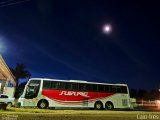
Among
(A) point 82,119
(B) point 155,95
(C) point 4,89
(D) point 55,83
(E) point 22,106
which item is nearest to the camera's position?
(A) point 82,119

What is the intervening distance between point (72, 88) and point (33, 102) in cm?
411

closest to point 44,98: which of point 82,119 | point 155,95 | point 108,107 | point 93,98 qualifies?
point 93,98

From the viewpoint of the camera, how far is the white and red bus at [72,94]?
21.1 meters

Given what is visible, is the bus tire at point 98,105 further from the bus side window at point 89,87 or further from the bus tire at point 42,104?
the bus tire at point 42,104

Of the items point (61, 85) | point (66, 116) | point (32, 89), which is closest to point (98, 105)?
point (61, 85)

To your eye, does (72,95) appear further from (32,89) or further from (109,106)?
(109,106)

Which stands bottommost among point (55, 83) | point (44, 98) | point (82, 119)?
point (82, 119)

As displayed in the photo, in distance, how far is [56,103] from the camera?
21.9 metres

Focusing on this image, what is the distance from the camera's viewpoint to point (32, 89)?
69.3 ft

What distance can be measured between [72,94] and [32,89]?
395cm

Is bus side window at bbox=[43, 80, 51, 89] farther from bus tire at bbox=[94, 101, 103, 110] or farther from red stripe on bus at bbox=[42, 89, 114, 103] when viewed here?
bus tire at bbox=[94, 101, 103, 110]

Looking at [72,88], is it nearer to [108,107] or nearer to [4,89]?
[108,107]

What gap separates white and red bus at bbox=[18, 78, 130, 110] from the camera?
2106cm

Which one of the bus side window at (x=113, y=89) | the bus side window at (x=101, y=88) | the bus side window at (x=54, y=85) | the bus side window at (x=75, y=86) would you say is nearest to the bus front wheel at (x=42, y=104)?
the bus side window at (x=54, y=85)
